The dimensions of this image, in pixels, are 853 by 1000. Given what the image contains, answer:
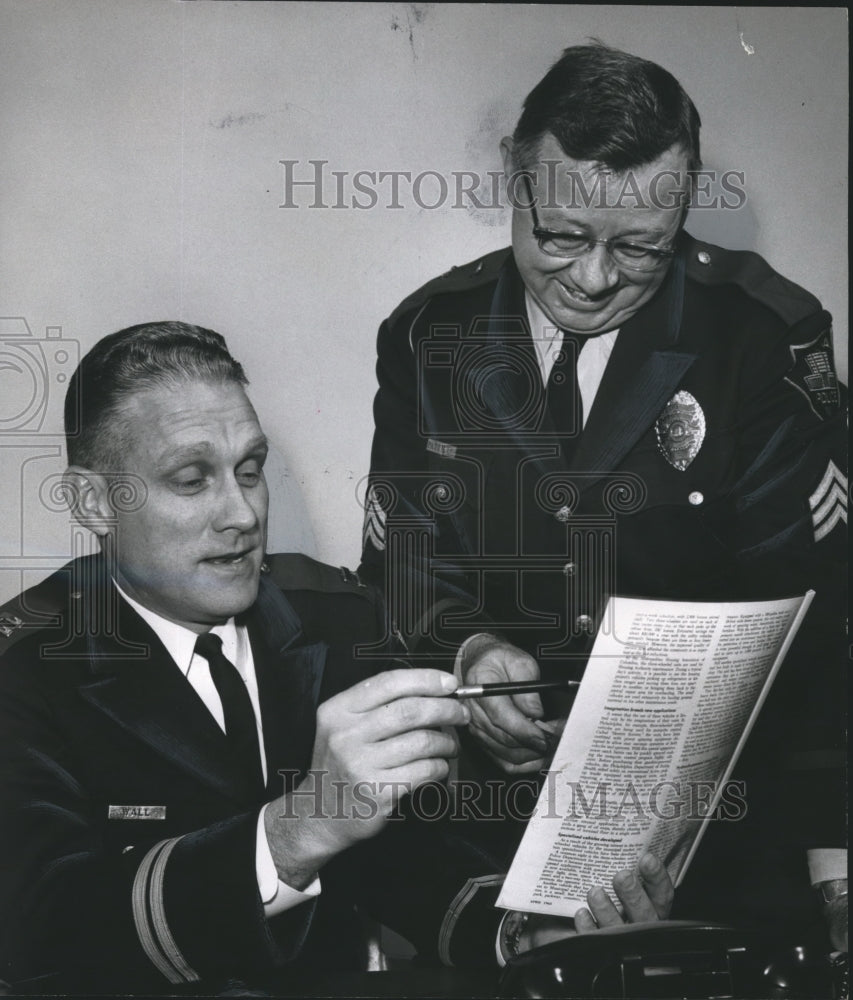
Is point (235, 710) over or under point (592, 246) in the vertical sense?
under

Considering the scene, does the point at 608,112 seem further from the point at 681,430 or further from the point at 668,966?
the point at 668,966

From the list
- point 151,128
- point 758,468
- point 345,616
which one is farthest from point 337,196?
point 758,468

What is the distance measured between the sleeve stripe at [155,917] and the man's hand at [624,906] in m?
0.47

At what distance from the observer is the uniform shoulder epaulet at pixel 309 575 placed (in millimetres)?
1582

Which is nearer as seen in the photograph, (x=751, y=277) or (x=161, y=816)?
(x=161, y=816)

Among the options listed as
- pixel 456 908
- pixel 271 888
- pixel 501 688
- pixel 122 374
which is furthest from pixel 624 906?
pixel 122 374

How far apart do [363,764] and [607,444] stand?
1.83ft

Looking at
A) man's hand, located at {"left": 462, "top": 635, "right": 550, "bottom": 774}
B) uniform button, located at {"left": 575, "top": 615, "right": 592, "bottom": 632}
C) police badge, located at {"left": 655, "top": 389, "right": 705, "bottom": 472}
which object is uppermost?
police badge, located at {"left": 655, "top": 389, "right": 705, "bottom": 472}

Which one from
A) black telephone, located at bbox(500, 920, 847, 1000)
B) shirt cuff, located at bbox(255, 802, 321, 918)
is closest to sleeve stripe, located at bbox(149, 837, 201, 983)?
shirt cuff, located at bbox(255, 802, 321, 918)

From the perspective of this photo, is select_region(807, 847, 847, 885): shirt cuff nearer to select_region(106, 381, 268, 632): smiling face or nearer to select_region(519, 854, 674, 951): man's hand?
select_region(519, 854, 674, 951): man's hand

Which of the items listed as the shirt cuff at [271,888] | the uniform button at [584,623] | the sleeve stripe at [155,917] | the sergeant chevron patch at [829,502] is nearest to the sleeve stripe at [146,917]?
the sleeve stripe at [155,917]

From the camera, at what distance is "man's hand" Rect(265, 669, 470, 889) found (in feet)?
4.82

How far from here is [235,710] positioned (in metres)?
1.56

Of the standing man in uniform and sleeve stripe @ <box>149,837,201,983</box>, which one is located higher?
the standing man in uniform
